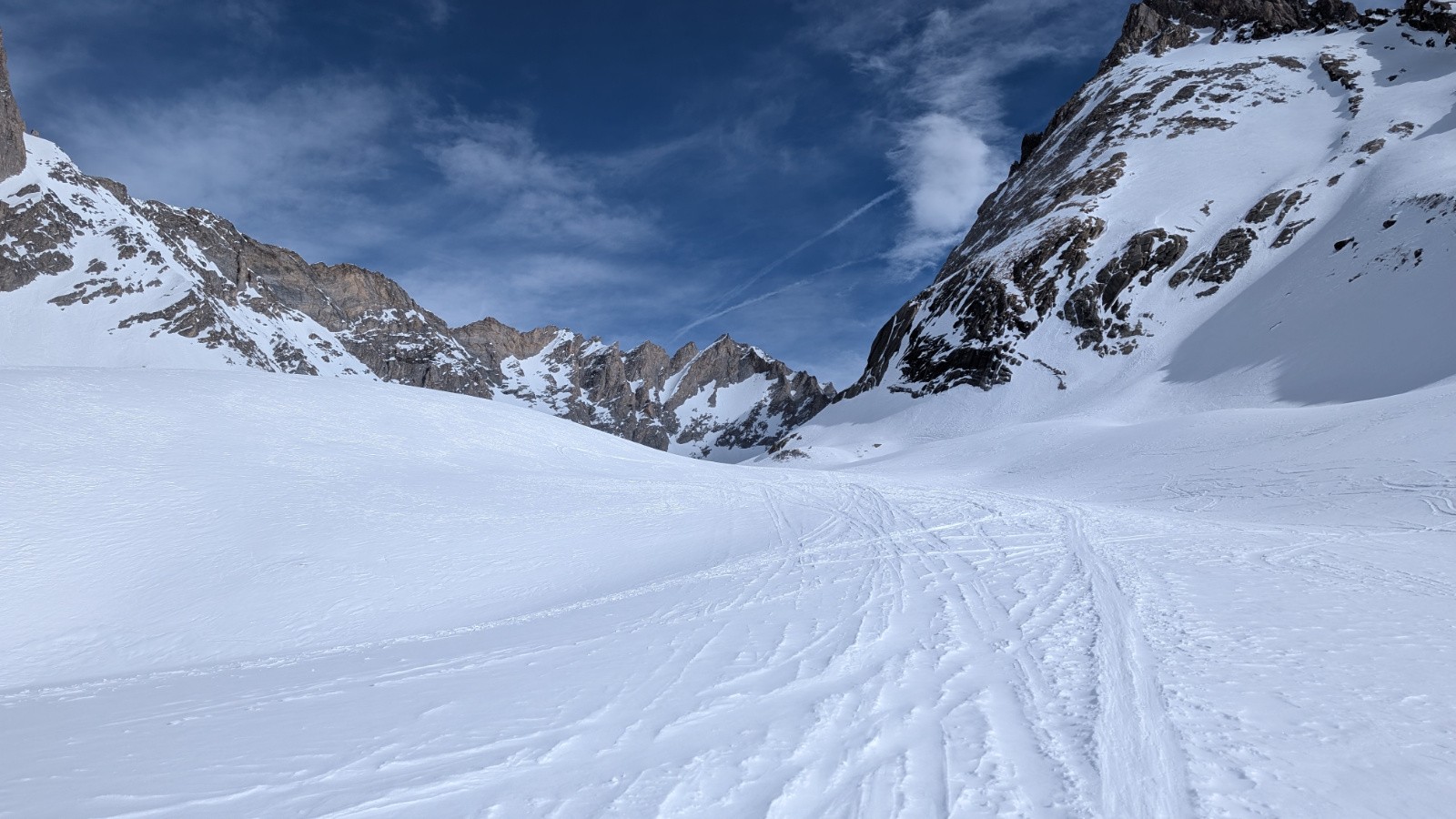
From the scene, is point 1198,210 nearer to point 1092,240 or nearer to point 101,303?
point 1092,240

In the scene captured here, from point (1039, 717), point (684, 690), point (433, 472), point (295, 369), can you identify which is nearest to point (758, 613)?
point (684, 690)

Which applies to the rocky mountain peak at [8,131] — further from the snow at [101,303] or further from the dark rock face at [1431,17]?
the dark rock face at [1431,17]

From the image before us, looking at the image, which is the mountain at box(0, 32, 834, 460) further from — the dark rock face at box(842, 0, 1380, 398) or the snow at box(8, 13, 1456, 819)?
the snow at box(8, 13, 1456, 819)

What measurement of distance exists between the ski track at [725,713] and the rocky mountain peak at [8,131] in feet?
545

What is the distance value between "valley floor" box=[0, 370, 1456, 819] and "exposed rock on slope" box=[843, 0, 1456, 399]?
28400 mm

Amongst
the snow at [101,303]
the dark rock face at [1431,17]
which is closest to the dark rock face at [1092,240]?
the dark rock face at [1431,17]

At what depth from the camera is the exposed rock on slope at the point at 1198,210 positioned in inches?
1508

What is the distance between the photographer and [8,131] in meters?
110

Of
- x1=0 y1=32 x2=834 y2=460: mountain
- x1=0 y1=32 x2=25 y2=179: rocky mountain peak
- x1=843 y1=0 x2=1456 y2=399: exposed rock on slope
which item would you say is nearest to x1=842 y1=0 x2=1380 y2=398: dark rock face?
x1=843 y1=0 x2=1456 y2=399: exposed rock on slope

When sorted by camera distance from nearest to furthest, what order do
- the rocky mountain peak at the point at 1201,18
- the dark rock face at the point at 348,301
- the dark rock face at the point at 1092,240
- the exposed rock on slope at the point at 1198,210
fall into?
the exposed rock on slope at the point at 1198,210
the dark rock face at the point at 1092,240
the rocky mountain peak at the point at 1201,18
the dark rock face at the point at 348,301

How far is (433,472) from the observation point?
14289mm

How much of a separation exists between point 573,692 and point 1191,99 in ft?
289

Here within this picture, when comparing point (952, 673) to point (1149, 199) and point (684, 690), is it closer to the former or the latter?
point (684, 690)

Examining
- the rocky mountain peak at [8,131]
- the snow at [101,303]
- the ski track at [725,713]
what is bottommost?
the ski track at [725,713]
